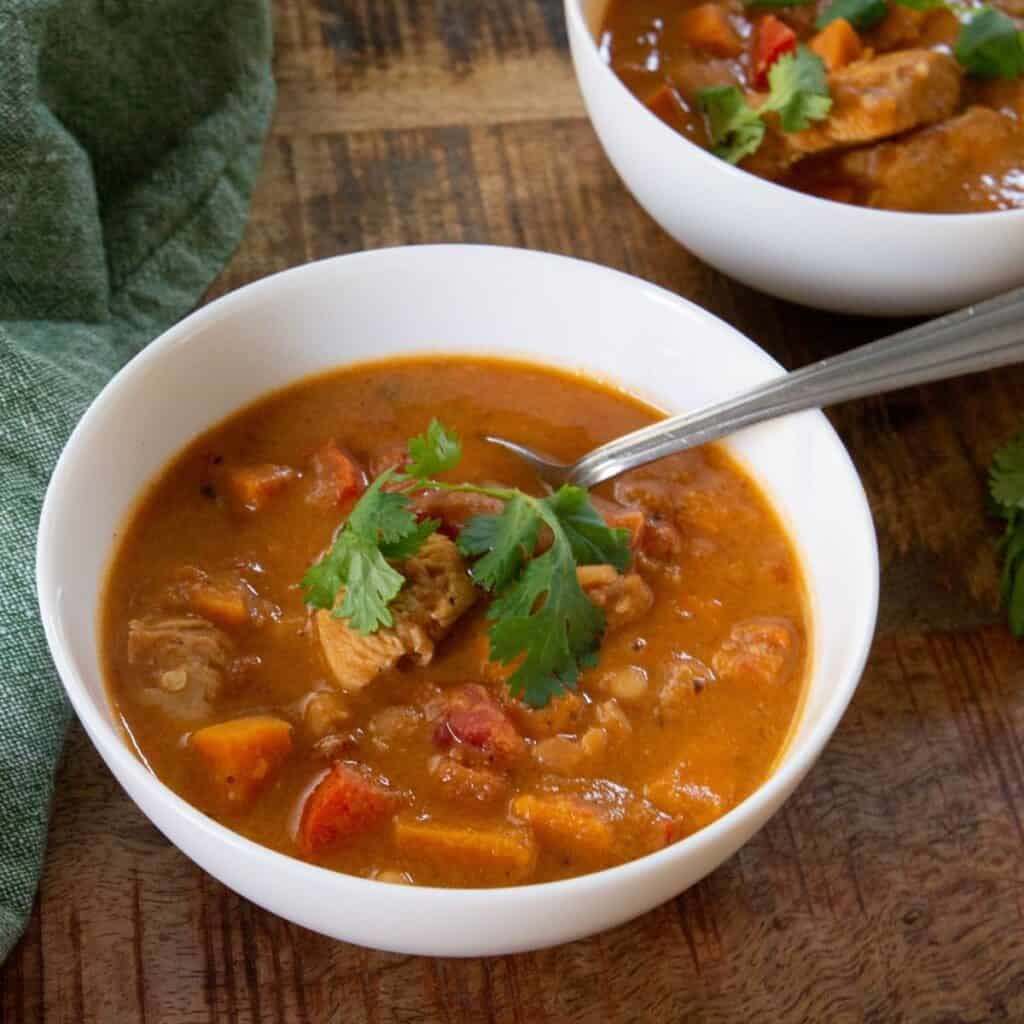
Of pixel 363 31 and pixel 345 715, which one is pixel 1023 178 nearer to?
pixel 363 31

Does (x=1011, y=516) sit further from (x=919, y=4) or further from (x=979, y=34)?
(x=919, y=4)

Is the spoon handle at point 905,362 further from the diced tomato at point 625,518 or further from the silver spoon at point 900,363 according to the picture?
the diced tomato at point 625,518

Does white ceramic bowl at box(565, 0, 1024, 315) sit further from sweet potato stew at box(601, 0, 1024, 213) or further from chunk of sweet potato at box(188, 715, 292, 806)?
chunk of sweet potato at box(188, 715, 292, 806)

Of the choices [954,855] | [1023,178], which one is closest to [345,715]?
[954,855]

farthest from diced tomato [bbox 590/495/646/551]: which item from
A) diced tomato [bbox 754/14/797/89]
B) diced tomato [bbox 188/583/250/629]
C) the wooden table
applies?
diced tomato [bbox 754/14/797/89]

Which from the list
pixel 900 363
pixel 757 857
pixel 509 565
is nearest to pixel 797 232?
pixel 900 363
